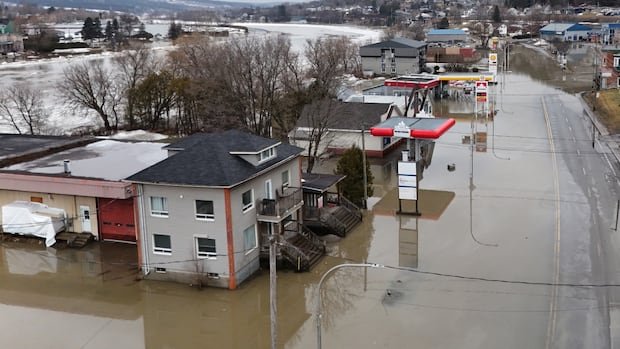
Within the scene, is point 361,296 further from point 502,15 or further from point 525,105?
point 502,15

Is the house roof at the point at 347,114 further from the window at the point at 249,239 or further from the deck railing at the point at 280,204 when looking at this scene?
the window at the point at 249,239

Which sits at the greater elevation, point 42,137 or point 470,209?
point 42,137

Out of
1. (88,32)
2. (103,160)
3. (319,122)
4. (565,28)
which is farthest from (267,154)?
(88,32)

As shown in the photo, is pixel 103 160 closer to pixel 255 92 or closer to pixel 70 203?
pixel 70 203

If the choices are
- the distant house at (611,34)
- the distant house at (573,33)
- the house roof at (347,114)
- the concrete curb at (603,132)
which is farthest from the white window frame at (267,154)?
the distant house at (573,33)

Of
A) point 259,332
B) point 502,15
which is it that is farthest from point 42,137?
point 502,15
